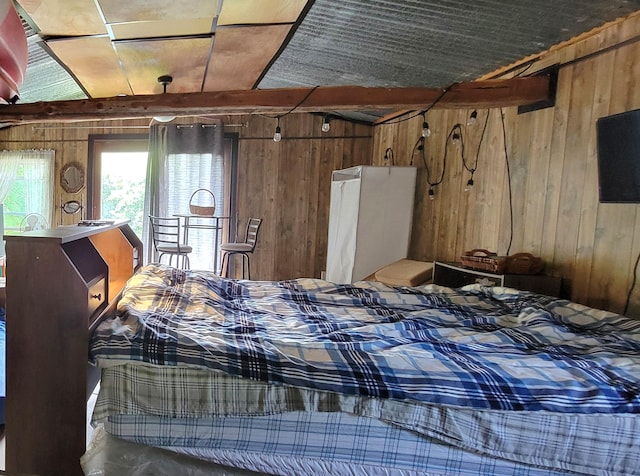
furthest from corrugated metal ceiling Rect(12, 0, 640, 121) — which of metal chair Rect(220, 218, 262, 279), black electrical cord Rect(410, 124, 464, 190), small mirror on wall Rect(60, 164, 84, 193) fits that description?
small mirror on wall Rect(60, 164, 84, 193)

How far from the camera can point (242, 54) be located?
2896mm

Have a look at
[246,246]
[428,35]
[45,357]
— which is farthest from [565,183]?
[246,246]

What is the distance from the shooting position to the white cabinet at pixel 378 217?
11.1 ft

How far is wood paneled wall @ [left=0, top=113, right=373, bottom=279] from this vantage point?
185 inches

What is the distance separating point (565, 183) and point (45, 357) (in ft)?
7.98

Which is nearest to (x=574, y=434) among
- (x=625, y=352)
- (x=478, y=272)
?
(x=625, y=352)

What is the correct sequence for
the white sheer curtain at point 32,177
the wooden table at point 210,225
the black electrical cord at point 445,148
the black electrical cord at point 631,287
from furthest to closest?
the white sheer curtain at point 32,177
the wooden table at point 210,225
the black electrical cord at point 445,148
the black electrical cord at point 631,287

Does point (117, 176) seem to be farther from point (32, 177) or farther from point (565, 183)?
point (565, 183)

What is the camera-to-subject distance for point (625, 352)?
1.25m

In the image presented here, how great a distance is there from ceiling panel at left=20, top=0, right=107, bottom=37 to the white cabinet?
212cm

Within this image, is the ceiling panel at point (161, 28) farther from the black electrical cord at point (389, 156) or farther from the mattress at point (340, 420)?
the black electrical cord at point (389, 156)

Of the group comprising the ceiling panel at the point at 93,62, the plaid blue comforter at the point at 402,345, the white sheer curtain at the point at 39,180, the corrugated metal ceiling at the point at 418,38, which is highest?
the corrugated metal ceiling at the point at 418,38

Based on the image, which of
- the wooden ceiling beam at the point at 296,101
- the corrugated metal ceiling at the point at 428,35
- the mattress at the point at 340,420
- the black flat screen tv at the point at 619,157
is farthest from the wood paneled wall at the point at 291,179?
the mattress at the point at 340,420

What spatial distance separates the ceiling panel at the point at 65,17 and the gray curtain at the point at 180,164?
225cm
